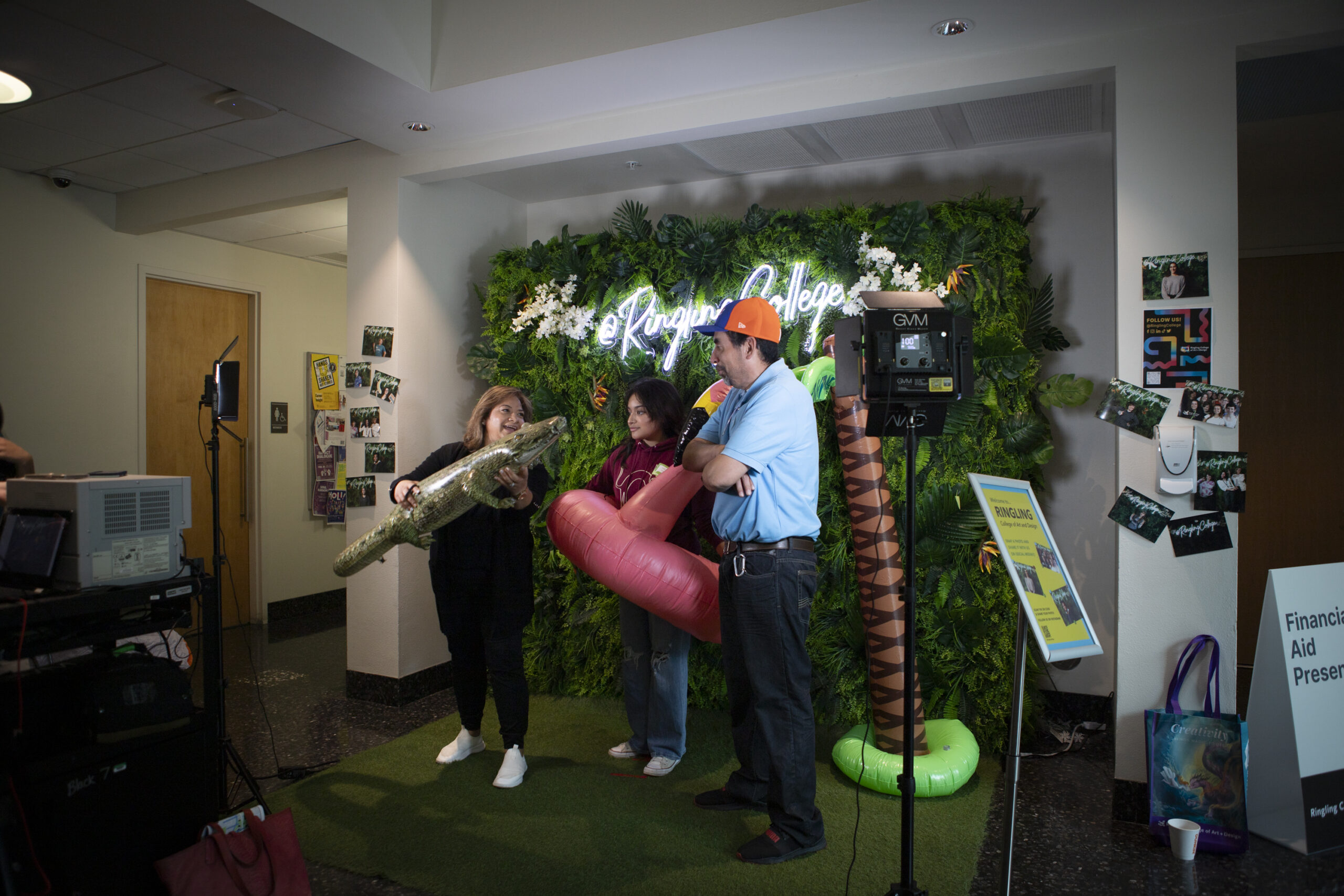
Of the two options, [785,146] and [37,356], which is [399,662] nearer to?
[37,356]

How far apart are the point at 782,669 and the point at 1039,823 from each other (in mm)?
1182

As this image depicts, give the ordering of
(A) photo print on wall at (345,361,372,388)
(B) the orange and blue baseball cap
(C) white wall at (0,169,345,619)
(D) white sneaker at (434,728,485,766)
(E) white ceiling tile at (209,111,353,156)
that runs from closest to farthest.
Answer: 1. (B) the orange and blue baseball cap
2. (D) white sneaker at (434,728,485,766)
3. (E) white ceiling tile at (209,111,353,156)
4. (A) photo print on wall at (345,361,372,388)
5. (C) white wall at (0,169,345,619)

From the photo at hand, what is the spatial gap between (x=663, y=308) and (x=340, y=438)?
358 centimetres

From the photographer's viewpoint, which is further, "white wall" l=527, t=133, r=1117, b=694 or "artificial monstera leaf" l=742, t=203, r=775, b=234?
"artificial monstera leaf" l=742, t=203, r=775, b=234

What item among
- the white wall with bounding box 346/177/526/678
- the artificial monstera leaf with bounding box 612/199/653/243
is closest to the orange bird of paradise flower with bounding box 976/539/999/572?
the artificial monstera leaf with bounding box 612/199/653/243

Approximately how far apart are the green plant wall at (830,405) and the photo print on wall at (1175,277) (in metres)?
0.70

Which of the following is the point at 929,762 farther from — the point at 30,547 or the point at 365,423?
the point at 365,423

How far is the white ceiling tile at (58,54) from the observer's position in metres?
3.02

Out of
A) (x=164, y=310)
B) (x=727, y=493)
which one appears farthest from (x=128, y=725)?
(x=164, y=310)

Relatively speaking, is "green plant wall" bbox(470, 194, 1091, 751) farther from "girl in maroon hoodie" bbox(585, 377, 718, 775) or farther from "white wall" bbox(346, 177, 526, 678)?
"girl in maroon hoodie" bbox(585, 377, 718, 775)

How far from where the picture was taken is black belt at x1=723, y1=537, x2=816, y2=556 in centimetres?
261

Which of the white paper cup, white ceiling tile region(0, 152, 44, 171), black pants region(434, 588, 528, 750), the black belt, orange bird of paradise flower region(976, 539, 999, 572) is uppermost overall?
white ceiling tile region(0, 152, 44, 171)

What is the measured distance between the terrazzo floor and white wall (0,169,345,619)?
1.69 m

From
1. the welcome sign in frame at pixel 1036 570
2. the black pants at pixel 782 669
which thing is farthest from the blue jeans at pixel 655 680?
the welcome sign in frame at pixel 1036 570
